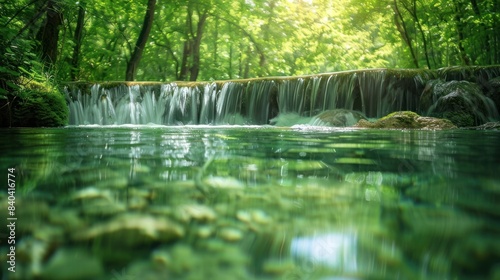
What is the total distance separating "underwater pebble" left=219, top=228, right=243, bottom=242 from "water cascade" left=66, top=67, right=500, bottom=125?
31.4ft

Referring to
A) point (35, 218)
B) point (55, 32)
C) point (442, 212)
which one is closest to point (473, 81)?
point (442, 212)

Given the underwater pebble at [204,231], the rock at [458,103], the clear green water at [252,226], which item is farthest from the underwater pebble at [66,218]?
the rock at [458,103]

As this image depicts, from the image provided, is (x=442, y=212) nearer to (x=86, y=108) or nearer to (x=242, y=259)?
(x=242, y=259)

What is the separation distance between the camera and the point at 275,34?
16906 millimetres

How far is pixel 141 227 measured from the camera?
2.15ft

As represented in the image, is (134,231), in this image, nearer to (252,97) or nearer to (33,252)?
(33,252)

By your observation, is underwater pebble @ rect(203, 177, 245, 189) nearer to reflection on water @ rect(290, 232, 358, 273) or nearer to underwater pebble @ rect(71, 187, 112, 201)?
underwater pebble @ rect(71, 187, 112, 201)

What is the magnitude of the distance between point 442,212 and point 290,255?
0.45 m

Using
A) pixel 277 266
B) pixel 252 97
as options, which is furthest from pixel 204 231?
pixel 252 97

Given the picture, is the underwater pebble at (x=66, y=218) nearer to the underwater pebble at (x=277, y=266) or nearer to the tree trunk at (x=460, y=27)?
the underwater pebble at (x=277, y=266)

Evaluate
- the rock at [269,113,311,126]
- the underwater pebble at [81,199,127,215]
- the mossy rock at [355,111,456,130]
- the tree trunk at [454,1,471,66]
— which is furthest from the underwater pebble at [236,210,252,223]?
the tree trunk at [454,1,471,66]

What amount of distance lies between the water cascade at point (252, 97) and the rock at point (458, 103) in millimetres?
541

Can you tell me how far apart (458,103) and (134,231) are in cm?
851

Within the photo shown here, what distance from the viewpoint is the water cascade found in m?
9.47
